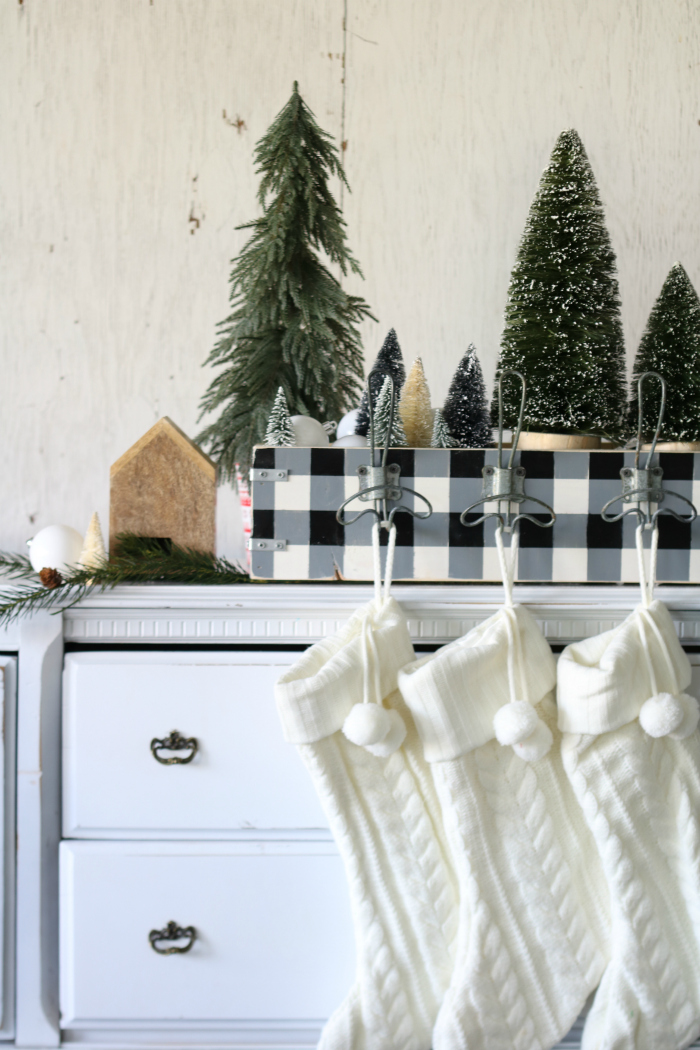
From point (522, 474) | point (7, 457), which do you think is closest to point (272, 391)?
point (522, 474)

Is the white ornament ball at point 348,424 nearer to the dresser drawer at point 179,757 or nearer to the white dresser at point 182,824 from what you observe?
the white dresser at point 182,824

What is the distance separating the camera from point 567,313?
89 centimetres

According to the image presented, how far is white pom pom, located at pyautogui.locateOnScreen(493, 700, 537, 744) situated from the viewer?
722 millimetres

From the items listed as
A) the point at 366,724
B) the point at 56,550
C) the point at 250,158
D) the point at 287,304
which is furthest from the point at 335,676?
the point at 250,158

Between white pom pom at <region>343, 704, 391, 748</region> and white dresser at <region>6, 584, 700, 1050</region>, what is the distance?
13cm

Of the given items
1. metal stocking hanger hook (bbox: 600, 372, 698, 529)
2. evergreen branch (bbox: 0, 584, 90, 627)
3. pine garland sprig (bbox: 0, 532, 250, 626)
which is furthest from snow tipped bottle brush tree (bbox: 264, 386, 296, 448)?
metal stocking hanger hook (bbox: 600, 372, 698, 529)

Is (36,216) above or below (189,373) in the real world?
above

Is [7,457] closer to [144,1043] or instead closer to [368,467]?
[368,467]

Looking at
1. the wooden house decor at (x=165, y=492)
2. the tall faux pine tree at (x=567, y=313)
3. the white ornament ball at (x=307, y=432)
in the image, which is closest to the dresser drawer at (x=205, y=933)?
the wooden house decor at (x=165, y=492)

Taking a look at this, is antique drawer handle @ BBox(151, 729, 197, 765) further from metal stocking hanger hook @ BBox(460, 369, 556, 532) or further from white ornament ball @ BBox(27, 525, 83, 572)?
metal stocking hanger hook @ BBox(460, 369, 556, 532)

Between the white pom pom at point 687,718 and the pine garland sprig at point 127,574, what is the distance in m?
0.52

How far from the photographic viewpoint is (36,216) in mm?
1275

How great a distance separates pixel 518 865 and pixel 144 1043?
49cm

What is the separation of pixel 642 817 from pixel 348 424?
0.58 m
